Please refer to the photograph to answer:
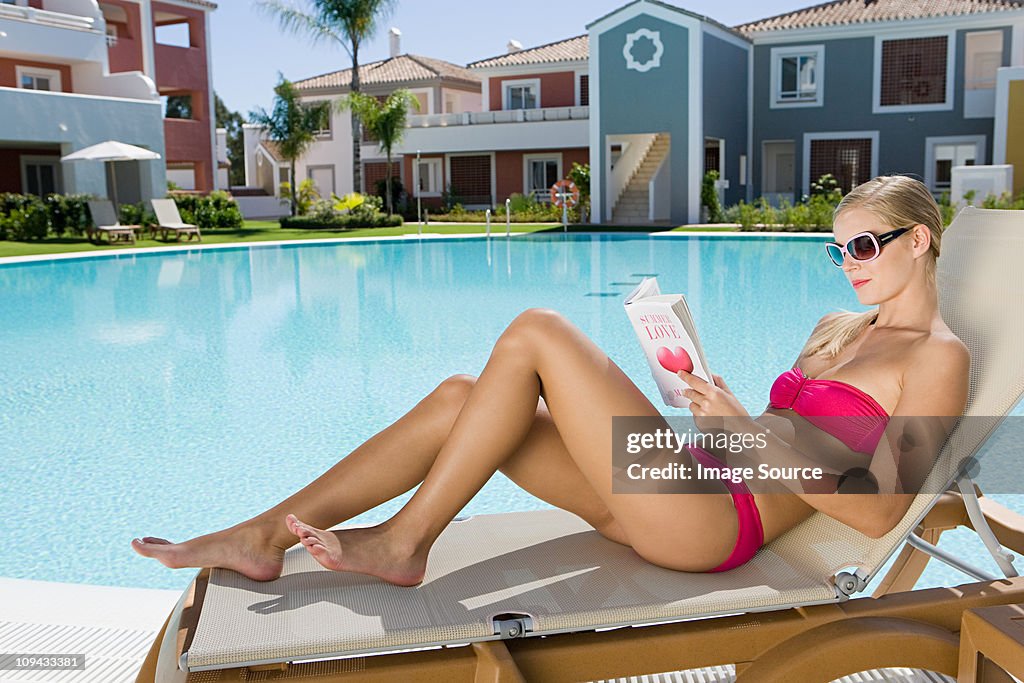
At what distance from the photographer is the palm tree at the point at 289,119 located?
3166cm

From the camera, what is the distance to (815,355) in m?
2.52

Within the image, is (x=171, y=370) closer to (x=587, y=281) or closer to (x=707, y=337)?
(x=707, y=337)

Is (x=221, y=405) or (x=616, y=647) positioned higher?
(x=616, y=647)

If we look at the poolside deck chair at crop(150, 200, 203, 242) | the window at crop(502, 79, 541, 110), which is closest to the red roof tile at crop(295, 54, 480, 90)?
the window at crop(502, 79, 541, 110)

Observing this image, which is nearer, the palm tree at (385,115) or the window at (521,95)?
the palm tree at (385,115)

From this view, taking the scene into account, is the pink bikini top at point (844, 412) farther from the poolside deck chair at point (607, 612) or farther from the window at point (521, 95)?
the window at point (521, 95)

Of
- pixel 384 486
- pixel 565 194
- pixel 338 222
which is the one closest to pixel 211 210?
pixel 338 222

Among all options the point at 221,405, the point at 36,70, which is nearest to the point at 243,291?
the point at 221,405

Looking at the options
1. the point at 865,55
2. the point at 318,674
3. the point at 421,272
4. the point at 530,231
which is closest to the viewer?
the point at 318,674

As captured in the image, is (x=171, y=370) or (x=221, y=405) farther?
(x=171, y=370)

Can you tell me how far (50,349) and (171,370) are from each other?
174cm

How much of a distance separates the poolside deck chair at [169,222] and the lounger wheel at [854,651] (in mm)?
20844

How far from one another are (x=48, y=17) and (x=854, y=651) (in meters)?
26.5

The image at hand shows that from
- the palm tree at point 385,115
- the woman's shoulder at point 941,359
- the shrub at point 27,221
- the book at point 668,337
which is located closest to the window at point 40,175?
the shrub at point 27,221
